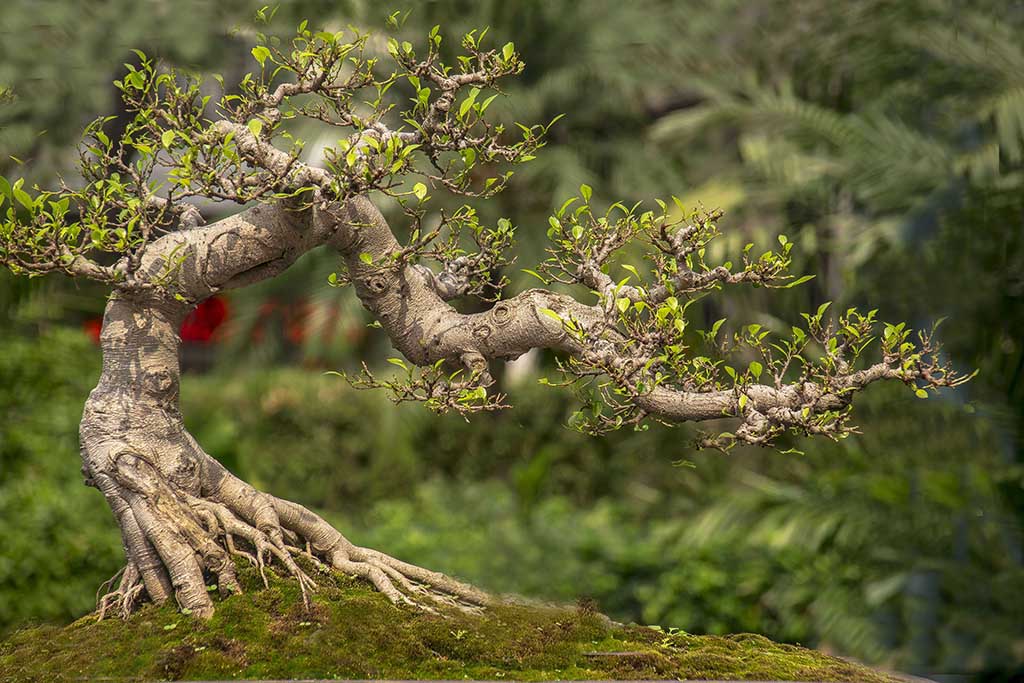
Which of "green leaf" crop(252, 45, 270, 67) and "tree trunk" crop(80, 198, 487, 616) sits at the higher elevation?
"green leaf" crop(252, 45, 270, 67)

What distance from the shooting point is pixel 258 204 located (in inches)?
128

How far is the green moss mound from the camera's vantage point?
8.84ft

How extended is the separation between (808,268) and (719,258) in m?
0.90

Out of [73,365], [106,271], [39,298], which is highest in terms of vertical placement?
[39,298]

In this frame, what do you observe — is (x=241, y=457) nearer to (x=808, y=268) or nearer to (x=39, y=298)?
(x=39, y=298)

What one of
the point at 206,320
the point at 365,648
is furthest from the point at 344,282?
the point at 206,320

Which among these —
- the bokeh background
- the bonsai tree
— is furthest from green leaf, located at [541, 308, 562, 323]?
the bokeh background

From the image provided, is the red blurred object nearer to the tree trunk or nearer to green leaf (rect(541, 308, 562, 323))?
the tree trunk

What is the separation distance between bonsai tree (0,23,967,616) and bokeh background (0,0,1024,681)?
195cm

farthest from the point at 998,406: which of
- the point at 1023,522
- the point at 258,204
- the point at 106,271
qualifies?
the point at 106,271

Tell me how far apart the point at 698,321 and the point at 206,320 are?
456 cm

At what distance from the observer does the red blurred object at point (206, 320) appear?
979 cm

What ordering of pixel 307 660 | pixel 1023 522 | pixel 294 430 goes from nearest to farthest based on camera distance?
pixel 307 660 → pixel 1023 522 → pixel 294 430

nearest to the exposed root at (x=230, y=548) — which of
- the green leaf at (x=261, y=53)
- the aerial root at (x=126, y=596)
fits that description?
the aerial root at (x=126, y=596)
